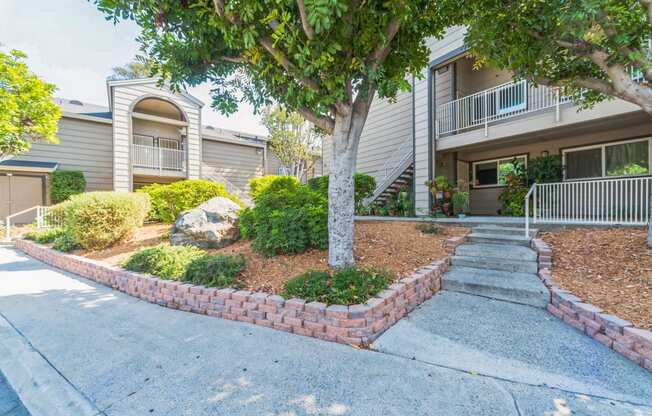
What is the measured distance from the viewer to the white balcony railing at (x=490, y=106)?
25.7 ft

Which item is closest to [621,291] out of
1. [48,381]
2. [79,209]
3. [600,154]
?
[48,381]

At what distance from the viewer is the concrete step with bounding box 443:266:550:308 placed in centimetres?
373

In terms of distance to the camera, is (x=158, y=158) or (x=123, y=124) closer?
(x=123, y=124)

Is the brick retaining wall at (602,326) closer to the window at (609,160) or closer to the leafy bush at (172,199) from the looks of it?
the window at (609,160)

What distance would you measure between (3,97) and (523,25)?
13849mm

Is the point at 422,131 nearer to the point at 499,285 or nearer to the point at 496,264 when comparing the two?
the point at 496,264

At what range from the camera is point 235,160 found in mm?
17219

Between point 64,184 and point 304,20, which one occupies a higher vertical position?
point 304,20

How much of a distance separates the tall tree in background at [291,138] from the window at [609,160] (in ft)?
35.3

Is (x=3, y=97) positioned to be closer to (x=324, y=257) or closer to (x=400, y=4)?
(x=324, y=257)

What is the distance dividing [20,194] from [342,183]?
1523 centimetres

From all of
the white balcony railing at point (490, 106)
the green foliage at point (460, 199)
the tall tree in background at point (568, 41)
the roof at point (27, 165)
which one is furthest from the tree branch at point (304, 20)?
the roof at point (27, 165)

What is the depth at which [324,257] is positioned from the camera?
4691mm

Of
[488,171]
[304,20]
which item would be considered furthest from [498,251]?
[488,171]
